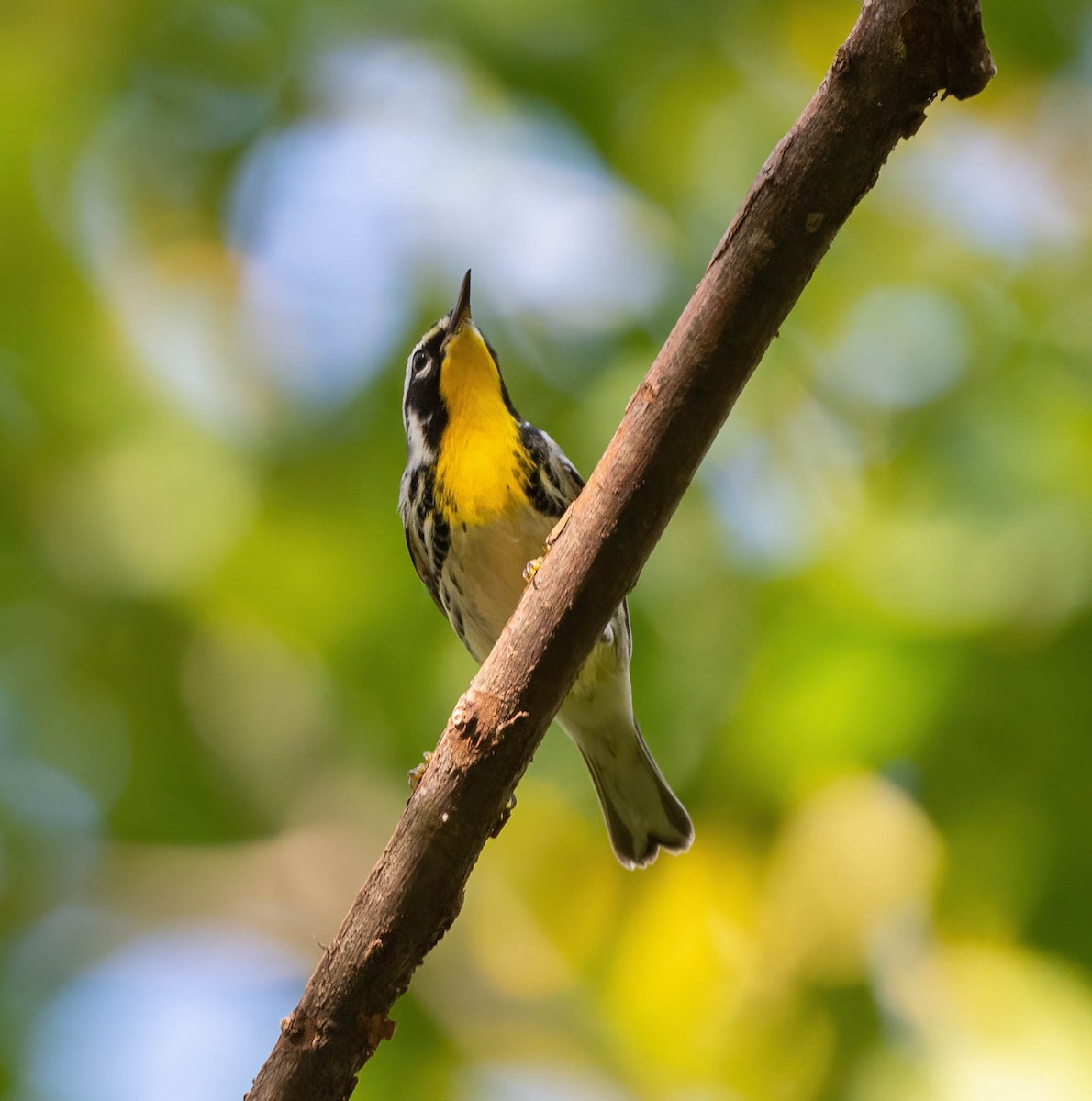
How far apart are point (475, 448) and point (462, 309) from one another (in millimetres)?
755

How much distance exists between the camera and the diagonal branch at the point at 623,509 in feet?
6.63

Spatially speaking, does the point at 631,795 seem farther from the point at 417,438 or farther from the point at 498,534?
the point at 417,438

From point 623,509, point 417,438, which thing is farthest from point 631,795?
point 623,509

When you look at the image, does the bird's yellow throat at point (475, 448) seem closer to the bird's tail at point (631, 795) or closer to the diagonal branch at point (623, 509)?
the bird's tail at point (631, 795)

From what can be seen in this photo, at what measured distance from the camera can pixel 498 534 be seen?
4.06 m

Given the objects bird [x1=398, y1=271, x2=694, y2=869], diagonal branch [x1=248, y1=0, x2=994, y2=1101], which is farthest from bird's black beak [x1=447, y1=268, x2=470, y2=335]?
diagonal branch [x1=248, y1=0, x2=994, y2=1101]

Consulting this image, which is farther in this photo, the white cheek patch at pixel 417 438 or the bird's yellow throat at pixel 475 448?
the white cheek patch at pixel 417 438

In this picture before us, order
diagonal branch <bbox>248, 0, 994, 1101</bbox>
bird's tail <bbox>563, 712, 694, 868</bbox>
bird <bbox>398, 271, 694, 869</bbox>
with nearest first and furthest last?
diagonal branch <bbox>248, 0, 994, 1101</bbox>, bird <bbox>398, 271, 694, 869</bbox>, bird's tail <bbox>563, 712, 694, 868</bbox>

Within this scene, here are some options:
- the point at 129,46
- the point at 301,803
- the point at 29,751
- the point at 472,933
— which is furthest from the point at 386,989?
the point at 129,46

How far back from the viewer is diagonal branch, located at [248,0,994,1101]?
6.63ft

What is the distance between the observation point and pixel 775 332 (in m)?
2.17

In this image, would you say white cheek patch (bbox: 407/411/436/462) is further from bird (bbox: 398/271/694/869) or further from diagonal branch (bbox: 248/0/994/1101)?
diagonal branch (bbox: 248/0/994/1101)

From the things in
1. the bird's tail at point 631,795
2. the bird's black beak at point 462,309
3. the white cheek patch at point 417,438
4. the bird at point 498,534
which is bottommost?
the bird's tail at point 631,795

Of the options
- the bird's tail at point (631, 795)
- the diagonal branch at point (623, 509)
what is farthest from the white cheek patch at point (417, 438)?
the diagonal branch at point (623, 509)
